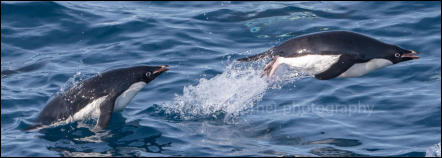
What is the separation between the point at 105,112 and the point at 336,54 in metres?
3.87

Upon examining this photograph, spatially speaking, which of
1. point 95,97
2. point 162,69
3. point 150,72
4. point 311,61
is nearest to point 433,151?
point 311,61

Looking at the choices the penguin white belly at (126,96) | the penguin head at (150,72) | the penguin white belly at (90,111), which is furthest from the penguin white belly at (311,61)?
the penguin white belly at (90,111)

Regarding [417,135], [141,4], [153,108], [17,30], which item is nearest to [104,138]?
[153,108]

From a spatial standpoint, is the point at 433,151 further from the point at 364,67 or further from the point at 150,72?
the point at 150,72

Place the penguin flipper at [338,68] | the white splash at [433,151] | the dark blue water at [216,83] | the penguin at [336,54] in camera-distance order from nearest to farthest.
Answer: the white splash at [433,151], the dark blue water at [216,83], the penguin flipper at [338,68], the penguin at [336,54]

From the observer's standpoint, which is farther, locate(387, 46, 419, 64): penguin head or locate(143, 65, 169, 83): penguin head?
locate(143, 65, 169, 83): penguin head

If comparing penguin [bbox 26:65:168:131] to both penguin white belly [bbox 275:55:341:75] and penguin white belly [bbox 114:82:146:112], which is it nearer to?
penguin white belly [bbox 114:82:146:112]

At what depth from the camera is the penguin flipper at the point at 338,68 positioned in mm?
10966

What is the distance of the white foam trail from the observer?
1198 centimetres

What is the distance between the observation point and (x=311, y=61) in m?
11.4

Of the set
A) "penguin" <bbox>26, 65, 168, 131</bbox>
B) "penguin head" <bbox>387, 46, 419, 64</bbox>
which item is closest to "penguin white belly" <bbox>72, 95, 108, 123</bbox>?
"penguin" <bbox>26, 65, 168, 131</bbox>

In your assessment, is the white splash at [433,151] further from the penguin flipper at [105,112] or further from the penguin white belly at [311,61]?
the penguin flipper at [105,112]

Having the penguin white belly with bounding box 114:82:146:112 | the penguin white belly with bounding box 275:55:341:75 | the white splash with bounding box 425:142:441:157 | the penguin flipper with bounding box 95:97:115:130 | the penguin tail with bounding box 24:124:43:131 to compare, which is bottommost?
the white splash with bounding box 425:142:441:157

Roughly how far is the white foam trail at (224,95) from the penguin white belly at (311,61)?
884 mm
